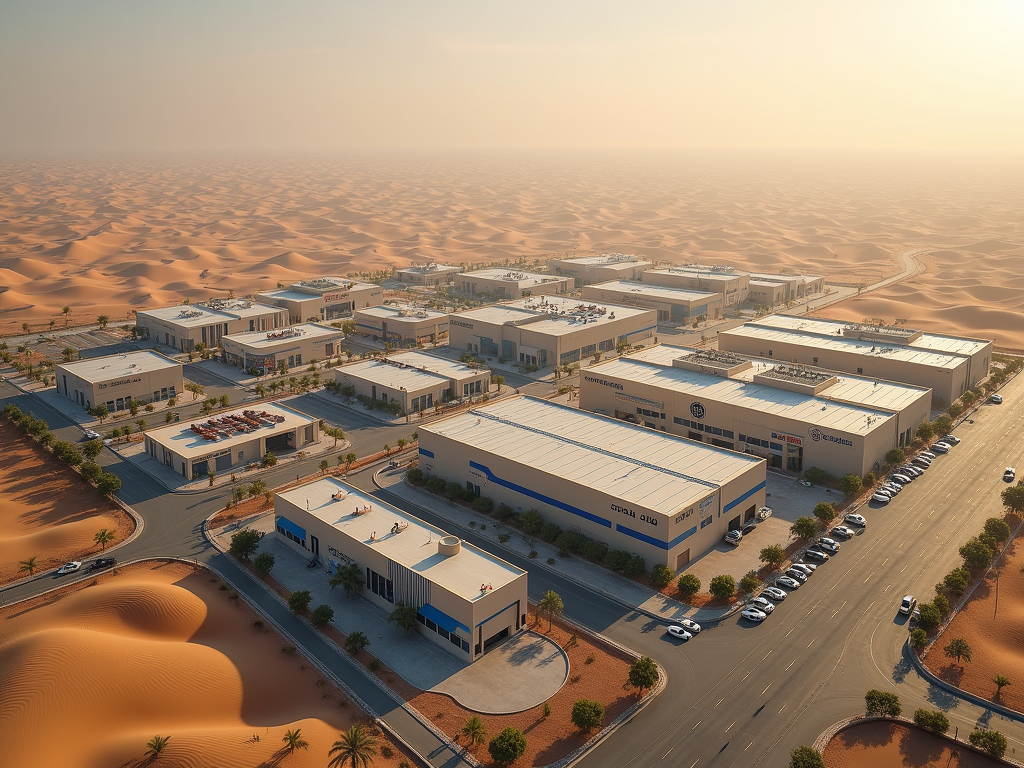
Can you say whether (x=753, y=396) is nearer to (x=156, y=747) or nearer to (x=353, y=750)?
(x=353, y=750)

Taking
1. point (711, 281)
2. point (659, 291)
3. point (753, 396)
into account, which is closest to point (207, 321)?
point (659, 291)

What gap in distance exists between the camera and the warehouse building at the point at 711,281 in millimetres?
118588

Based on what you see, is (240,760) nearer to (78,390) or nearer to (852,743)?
(852,743)

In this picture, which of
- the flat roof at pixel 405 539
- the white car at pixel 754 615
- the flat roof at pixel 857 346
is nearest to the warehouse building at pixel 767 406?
the flat roof at pixel 857 346

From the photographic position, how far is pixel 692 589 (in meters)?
40.7

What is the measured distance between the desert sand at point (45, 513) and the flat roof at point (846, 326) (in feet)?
235

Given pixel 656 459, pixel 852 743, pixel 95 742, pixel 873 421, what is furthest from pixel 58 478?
pixel 873 421

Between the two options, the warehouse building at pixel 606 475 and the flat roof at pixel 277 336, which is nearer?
the warehouse building at pixel 606 475

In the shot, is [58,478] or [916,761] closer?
[916,761]

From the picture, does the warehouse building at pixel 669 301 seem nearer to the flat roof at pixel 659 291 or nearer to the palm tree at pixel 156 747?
the flat roof at pixel 659 291

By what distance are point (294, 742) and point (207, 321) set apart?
76587 mm

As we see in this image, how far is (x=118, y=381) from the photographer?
235 ft

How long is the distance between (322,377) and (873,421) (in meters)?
55.5

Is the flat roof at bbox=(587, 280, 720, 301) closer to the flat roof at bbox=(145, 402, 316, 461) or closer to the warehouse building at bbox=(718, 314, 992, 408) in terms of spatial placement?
the warehouse building at bbox=(718, 314, 992, 408)
